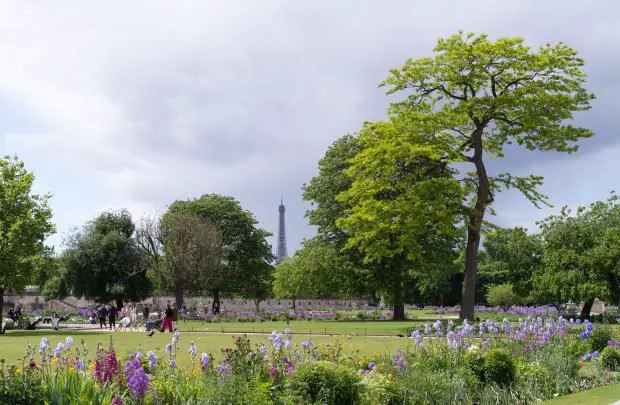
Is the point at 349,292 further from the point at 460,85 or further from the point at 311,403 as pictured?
the point at 311,403

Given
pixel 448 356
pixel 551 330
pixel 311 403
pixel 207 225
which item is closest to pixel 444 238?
pixel 207 225

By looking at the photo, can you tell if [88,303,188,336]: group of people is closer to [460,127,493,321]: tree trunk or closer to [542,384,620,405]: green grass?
[460,127,493,321]: tree trunk

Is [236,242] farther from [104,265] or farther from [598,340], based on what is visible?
[598,340]

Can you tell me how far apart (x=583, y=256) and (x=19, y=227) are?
3319cm

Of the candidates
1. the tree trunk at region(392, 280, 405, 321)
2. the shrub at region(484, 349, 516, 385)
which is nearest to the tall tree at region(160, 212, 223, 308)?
the tree trunk at region(392, 280, 405, 321)

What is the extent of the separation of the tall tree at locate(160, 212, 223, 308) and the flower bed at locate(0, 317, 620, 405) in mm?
44770

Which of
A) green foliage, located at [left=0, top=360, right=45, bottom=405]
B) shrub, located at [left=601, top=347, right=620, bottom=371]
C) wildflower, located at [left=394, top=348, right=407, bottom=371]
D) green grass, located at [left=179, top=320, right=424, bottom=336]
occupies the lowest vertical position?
green grass, located at [left=179, top=320, right=424, bottom=336]

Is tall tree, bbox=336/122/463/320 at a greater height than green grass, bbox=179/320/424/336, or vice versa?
tall tree, bbox=336/122/463/320

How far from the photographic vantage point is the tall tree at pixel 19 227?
3647cm

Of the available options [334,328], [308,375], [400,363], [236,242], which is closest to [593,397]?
[400,363]

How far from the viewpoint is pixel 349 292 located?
4584 centimetres

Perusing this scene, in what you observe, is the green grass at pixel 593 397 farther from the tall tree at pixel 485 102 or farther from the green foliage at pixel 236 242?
the green foliage at pixel 236 242

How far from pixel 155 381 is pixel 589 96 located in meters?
27.5

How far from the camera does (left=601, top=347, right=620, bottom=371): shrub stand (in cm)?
1539
